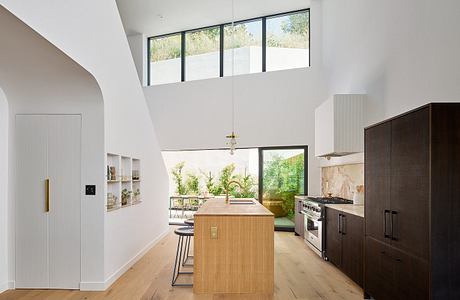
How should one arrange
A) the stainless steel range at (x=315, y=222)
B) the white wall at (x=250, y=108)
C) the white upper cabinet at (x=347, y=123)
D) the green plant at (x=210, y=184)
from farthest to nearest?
1. the green plant at (x=210, y=184)
2. the white wall at (x=250, y=108)
3. the stainless steel range at (x=315, y=222)
4. the white upper cabinet at (x=347, y=123)

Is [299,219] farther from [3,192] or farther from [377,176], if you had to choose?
[3,192]

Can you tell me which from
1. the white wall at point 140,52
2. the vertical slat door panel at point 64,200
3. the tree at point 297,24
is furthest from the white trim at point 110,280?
the tree at point 297,24

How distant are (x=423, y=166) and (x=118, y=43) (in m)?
3.74

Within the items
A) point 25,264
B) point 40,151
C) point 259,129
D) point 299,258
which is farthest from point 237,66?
point 25,264

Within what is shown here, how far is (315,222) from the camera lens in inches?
221

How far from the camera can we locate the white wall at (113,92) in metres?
→ 2.95

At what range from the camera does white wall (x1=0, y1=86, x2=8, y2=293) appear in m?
3.93

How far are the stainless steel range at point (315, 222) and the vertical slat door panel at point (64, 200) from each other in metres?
3.33

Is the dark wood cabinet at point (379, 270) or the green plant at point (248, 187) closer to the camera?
the dark wood cabinet at point (379, 270)

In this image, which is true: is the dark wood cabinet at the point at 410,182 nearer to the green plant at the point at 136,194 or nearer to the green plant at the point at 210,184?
the green plant at the point at 136,194

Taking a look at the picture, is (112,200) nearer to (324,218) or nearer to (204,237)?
(204,237)

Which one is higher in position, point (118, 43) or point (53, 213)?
point (118, 43)

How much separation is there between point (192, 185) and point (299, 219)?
4787 millimetres

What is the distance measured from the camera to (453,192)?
2.43 metres
